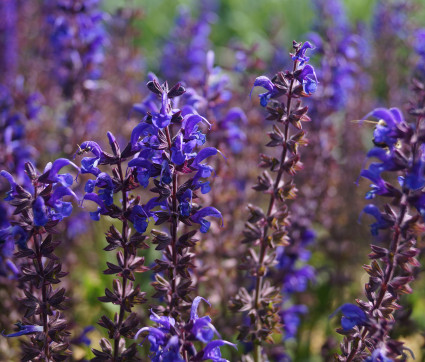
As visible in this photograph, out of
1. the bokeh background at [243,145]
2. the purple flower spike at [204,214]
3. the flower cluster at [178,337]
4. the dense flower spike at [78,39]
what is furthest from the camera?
the dense flower spike at [78,39]

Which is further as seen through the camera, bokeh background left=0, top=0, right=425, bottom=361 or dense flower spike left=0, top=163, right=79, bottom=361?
bokeh background left=0, top=0, right=425, bottom=361

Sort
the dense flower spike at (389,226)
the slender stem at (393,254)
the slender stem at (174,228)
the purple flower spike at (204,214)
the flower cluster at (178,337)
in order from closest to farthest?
the flower cluster at (178,337)
the dense flower spike at (389,226)
the slender stem at (393,254)
the slender stem at (174,228)
the purple flower spike at (204,214)

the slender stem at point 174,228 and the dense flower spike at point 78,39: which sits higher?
the dense flower spike at point 78,39

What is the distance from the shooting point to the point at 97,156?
98.2 inches

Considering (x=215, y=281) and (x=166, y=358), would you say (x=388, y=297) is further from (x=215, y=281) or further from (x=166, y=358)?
(x=215, y=281)

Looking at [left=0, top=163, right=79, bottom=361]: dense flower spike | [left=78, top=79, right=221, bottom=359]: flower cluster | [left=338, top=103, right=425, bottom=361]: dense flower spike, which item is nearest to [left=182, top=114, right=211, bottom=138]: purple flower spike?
[left=78, top=79, right=221, bottom=359]: flower cluster

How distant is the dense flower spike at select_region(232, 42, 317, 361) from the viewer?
8.82 ft

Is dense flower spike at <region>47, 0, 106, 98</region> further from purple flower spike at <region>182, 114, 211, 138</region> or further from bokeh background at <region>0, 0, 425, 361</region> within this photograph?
purple flower spike at <region>182, 114, 211, 138</region>

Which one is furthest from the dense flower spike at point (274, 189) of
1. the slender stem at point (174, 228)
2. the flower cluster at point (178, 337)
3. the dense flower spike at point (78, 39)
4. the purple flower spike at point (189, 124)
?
the dense flower spike at point (78, 39)

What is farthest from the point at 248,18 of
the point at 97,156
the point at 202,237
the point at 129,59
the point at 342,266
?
the point at 97,156

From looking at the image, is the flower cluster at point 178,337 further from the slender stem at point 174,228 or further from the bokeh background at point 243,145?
the bokeh background at point 243,145

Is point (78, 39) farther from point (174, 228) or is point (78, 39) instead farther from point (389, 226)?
point (389, 226)

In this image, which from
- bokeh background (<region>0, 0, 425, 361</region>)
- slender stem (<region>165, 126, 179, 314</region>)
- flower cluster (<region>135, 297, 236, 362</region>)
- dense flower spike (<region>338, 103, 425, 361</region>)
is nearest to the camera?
flower cluster (<region>135, 297, 236, 362</region>)

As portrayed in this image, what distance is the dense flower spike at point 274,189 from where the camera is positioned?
269 cm
